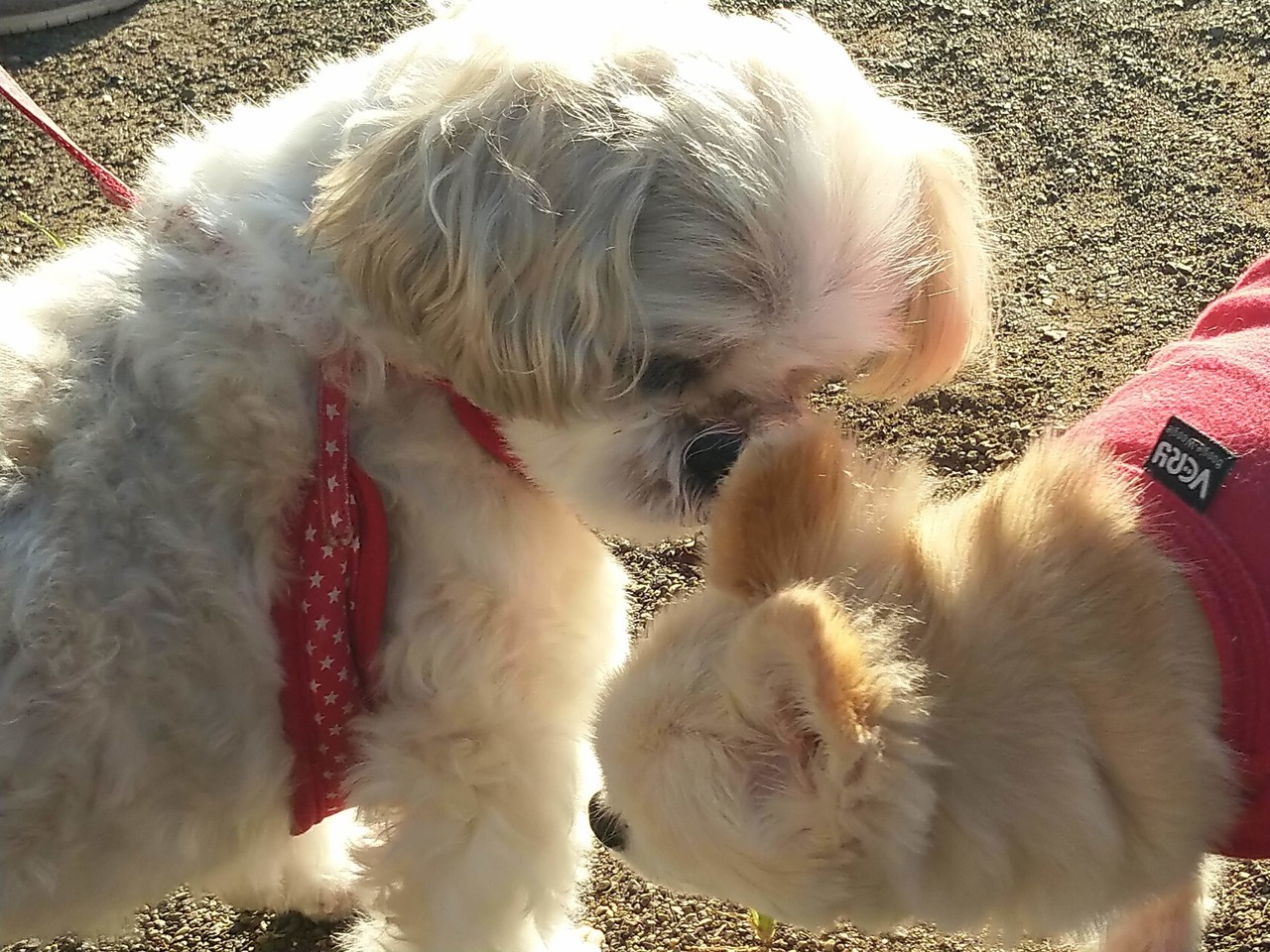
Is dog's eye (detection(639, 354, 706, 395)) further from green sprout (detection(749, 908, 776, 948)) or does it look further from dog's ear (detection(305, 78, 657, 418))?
green sprout (detection(749, 908, 776, 948))

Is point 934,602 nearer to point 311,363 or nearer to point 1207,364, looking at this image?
point 1207,364

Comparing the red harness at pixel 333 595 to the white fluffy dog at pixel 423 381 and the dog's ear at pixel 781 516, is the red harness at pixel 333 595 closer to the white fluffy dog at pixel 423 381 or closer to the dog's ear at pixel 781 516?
the white fluffy dog at pixel 423 381

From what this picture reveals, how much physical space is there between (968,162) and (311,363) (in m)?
1.27

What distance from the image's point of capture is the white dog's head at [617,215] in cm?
151

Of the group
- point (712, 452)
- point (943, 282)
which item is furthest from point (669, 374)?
point (943, 282)

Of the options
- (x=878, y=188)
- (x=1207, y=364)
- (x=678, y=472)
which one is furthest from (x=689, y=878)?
(x=1207, y=364)

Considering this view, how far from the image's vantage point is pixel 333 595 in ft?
5.47

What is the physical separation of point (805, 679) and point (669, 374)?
27.7 inches

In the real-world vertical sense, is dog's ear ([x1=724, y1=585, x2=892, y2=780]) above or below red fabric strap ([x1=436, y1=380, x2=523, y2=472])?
above

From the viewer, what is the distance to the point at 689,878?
1.41 metres

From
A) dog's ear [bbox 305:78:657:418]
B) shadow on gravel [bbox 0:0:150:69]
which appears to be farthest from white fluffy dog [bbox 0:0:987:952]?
shadow on gravel [bbox 0:0:150:69]

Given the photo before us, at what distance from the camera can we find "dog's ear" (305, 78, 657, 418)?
4.94 ft

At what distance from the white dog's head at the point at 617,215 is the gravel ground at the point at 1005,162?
1.25 m

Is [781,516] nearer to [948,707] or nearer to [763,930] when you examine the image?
[948,707]
